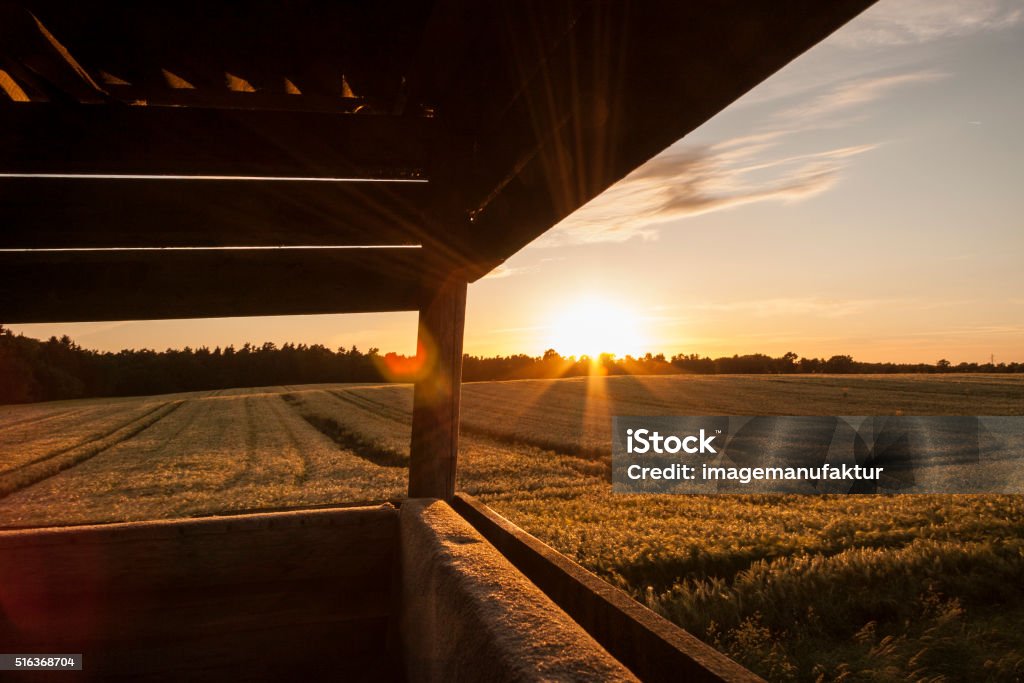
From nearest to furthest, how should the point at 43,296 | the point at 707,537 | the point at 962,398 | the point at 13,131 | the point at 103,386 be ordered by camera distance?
the point at 13,131, the point at 43,296, the point at 707,537, the point at 962,398, the point at 103,386

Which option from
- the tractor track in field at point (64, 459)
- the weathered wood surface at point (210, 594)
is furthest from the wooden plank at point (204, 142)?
the tractor track in field at point (64, 459)

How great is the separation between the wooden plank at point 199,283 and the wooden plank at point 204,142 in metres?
0.58

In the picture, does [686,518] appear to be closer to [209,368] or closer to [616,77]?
[616,77]

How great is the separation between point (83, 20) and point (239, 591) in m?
2.10

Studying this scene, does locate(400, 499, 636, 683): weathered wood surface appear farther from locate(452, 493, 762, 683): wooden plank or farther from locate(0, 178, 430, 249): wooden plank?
locate(0, 178, 430, 249): wooden plank

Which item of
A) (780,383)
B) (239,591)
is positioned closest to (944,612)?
(239,591)

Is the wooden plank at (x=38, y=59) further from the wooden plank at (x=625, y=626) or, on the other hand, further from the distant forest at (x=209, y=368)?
the distant forest at (x=209, y=368)

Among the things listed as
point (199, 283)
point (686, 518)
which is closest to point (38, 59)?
point (199, 283)

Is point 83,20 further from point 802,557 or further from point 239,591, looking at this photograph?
point 802,557

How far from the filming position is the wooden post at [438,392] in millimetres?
3389

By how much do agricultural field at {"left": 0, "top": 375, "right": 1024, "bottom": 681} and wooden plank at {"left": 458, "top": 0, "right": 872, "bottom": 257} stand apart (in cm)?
462

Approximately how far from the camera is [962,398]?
34.8m

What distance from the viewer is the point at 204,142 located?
2.65 meters
